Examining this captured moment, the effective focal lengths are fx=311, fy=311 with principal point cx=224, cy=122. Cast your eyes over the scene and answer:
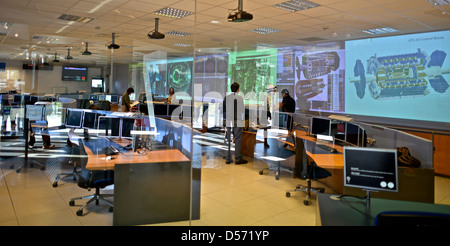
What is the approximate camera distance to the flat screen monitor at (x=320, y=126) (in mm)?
5418

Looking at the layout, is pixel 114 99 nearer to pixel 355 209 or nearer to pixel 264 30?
pixel 355 209

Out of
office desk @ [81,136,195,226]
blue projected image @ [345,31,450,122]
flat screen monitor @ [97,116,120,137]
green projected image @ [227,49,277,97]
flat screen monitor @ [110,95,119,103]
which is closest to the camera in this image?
office desk @ [81,136,195,226]

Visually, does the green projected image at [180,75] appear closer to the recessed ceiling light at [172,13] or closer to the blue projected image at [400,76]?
the recessed ceiling light at [172,13]

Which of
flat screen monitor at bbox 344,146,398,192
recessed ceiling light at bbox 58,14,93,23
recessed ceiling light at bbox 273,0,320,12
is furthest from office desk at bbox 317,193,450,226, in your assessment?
recessed ceiling light at bbox 58,14,93,23

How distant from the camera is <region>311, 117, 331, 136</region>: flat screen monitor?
542 centimetres

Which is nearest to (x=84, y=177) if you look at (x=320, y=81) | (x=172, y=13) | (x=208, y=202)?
(x=208, y=202)

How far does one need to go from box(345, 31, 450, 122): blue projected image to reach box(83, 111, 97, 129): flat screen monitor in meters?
6.32

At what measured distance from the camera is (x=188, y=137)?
12.2 ft

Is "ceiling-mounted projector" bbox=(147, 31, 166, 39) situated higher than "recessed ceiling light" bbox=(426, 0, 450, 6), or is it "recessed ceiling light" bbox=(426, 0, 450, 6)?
"recessed ceiling light" bbox=(426, 0, 450, 6)

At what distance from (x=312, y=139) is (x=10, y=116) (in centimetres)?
453

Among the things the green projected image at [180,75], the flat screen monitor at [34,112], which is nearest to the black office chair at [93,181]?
the flat screen monitor at [34,112]

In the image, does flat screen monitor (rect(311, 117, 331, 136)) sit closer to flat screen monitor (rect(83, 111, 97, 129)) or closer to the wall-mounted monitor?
flat screen monitor (rect(83, 111, 97, 129))
